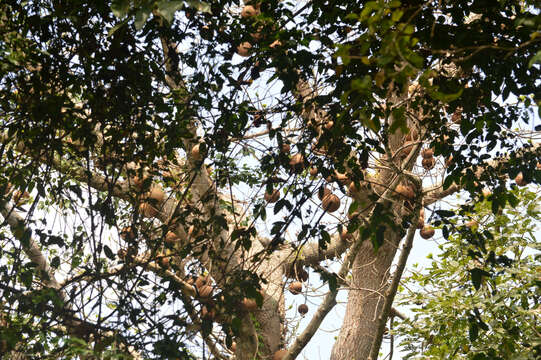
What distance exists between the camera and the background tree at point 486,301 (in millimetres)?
3031

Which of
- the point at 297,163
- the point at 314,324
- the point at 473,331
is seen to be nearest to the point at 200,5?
the point at 297,163

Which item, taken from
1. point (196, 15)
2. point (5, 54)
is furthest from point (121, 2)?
point (196, 15)

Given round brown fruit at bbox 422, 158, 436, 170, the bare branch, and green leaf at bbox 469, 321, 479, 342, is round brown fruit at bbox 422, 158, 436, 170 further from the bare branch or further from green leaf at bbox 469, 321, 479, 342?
green leaf at bbox 469, 321, 479, 342

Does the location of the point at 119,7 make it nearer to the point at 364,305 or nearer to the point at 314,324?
the point at 314,324

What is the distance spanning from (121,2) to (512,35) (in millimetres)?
1485

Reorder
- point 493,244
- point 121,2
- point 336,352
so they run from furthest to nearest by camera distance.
A: point 336,352 → point 493,244 → point 121,2

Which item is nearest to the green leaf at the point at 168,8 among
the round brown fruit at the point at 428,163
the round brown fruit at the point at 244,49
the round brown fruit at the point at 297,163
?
the round brown fruit at the point at 244,49

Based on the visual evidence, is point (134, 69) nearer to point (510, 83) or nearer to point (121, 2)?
point (121, 2)

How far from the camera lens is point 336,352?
4406 millimetres

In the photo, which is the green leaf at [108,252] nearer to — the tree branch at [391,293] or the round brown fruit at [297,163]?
the round brown fruit at [297,163]

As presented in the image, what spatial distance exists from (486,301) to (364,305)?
5.20 feet

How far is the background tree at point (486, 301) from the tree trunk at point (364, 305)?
78 centimetres

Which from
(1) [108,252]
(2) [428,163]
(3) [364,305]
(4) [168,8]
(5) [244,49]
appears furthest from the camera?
(3) [364,305]

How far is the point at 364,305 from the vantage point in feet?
14.9
